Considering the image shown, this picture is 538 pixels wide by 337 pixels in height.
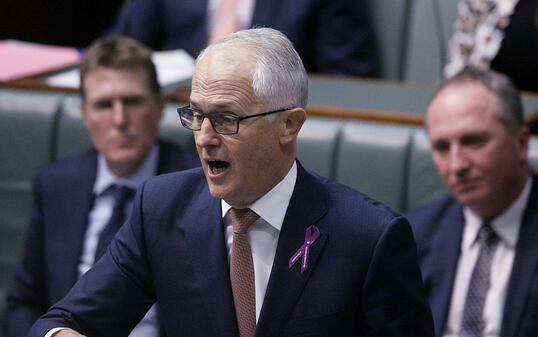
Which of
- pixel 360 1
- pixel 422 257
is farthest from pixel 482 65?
pixel 422 257

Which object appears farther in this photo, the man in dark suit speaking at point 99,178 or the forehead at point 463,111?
the man in dark suit speaking at point 99,178

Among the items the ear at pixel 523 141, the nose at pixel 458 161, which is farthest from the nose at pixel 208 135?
the ear at pixel 523 141

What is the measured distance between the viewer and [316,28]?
266 cm

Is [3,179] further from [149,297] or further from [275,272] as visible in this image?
[275,272]

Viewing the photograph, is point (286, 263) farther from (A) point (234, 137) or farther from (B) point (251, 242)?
(A) point (234, 137)

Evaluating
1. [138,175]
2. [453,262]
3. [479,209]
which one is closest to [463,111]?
[479,209]

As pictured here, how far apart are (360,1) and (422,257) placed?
1014 mm

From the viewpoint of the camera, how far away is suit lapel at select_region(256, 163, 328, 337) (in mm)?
1243

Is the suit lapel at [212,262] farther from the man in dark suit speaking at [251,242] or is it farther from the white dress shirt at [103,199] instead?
Answer: the white dress shirt at [103,199]

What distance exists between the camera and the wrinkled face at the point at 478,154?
6.07 ft

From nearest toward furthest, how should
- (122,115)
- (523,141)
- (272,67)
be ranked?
(272,67), (523,141), (122,115)

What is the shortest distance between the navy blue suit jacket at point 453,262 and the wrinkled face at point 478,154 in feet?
0.19

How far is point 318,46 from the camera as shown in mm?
2674

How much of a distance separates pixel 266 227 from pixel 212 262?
3.6 inches
